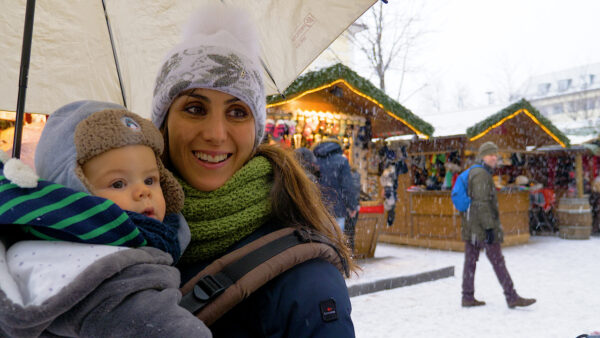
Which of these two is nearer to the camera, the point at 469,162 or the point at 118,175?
the point at 118,175

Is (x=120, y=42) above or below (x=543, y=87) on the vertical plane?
below

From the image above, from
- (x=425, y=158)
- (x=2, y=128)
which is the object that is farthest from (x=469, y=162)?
(x=2, y=128)

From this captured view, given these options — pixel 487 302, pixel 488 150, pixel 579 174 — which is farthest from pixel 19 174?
pixel 579 174

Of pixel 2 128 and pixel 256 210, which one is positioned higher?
pixel 2 128

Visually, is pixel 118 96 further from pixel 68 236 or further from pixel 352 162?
pixel 352 162

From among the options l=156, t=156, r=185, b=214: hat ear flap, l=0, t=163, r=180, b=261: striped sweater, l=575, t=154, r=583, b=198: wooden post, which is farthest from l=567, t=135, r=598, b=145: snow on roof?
l=0, t=163, r=180, b=261: striped sweater

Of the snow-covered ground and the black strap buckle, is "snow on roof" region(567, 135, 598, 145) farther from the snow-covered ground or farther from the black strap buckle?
the black strap buckle

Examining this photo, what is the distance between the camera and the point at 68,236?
101 centimetres

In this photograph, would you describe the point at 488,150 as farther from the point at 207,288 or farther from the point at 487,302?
the point at 207,288

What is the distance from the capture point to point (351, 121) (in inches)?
394

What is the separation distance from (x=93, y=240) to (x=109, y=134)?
314 millimetres

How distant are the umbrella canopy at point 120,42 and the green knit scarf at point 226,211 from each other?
68 cm

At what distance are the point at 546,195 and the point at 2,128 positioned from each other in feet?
49.4

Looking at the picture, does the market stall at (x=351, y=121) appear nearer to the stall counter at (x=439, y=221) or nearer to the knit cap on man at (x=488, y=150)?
the stall counter at (x=439, y=221)
